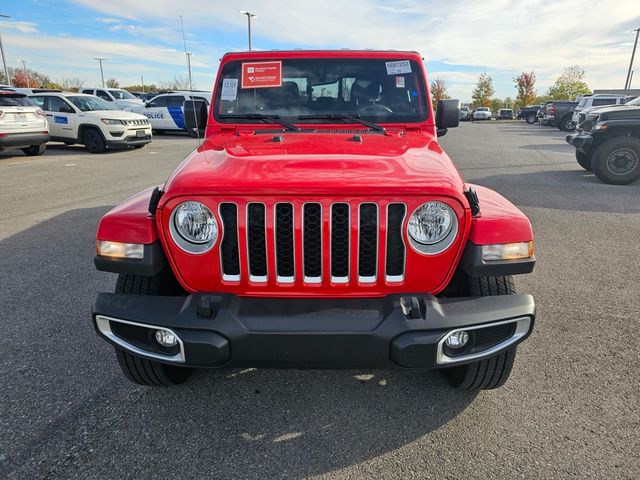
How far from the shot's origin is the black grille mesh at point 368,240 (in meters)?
1.93

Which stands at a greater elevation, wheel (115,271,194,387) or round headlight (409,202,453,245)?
round headlight (409,202,453,245)

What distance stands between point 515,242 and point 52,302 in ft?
11.5

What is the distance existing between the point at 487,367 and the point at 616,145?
27.8 feet

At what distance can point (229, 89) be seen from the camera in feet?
10.9

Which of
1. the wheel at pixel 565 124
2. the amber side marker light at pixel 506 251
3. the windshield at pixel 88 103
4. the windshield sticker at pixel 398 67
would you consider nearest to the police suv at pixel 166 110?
the windshield at pixel 88 103

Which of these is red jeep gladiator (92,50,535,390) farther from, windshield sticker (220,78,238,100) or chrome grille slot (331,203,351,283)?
windshield sticker (220,78,238,100)

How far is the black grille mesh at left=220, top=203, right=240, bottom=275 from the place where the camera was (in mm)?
1949

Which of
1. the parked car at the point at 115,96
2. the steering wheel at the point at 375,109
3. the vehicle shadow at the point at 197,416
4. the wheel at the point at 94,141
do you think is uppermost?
the parked car at the point at 115,96

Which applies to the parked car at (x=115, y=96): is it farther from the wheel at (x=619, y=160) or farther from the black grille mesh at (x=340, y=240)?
the black grille mesh at (x=340, y=240)

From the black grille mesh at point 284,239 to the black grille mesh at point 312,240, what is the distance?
2.6 inches

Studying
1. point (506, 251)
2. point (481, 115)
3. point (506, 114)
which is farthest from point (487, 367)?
point (506, 114)

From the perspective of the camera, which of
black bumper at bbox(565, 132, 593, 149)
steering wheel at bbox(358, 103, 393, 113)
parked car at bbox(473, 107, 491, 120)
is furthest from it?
parked car at bbox(473, 107, 491, 120)

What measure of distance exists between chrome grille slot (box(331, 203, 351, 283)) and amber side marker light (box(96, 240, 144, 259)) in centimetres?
89

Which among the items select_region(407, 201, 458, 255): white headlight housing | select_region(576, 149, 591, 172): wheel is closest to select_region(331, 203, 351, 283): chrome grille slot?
select_region(407, 201, 458, 255): white headlight housing
